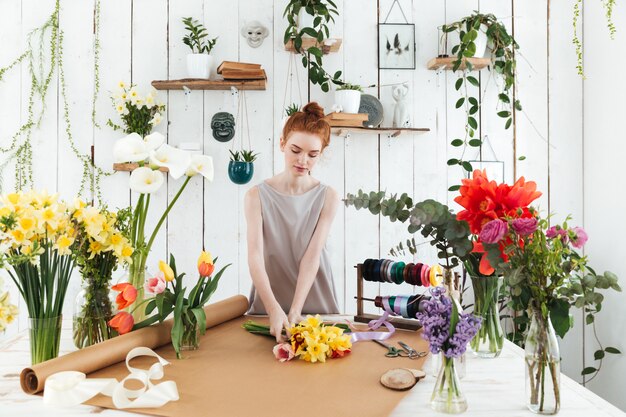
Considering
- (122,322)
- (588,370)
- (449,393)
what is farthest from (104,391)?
(588,370)

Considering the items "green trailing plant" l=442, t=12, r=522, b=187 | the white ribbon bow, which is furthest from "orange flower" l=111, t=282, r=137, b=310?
"green trailing plant" l=442, t=12, r=522, b=187

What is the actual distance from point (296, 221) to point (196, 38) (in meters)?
1.37

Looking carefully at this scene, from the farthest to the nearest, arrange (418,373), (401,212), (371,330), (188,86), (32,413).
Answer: (188,86) → (371,330) → (401,212) → (418,373) → (32,413)

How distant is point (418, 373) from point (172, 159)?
0.68 metres

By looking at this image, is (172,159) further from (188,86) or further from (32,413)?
(188,86)

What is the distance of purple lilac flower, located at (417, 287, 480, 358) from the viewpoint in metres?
0.88

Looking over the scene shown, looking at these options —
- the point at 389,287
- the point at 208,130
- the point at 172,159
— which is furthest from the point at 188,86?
the point at 172,159

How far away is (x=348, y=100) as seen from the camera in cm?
272

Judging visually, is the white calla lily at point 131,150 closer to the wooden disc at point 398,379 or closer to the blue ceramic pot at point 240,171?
the wooden disc at point 398,379

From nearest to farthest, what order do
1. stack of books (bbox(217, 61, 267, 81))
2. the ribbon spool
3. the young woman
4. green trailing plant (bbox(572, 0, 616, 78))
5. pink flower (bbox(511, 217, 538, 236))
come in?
pink flower (bbox(511, 217, 538, 236)) → the ribbon spool → the young woman → green trailing plant (bbox(572, 0, 616, 78)) → stack of books (bbox(217, 61, 267, 81))

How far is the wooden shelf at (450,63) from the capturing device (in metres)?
2.77

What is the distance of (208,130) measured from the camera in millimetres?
→ 2895

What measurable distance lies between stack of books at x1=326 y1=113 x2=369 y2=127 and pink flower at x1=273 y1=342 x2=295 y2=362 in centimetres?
169

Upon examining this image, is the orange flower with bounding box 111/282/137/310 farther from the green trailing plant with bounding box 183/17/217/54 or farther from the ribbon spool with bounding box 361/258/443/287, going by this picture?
the green trailing plant with bounding box 183/17/217/54
